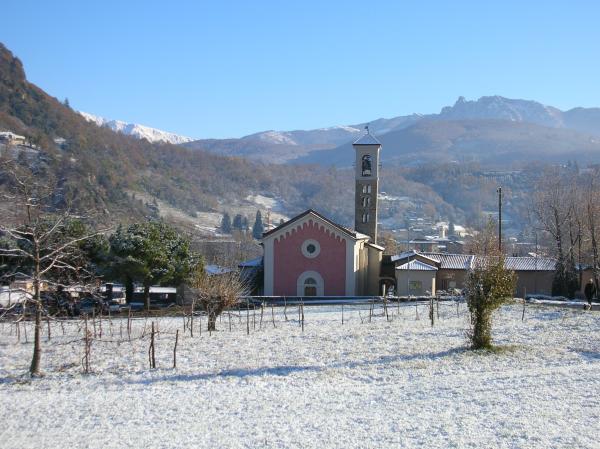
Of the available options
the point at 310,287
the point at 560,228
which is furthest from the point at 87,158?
the point at 560,228

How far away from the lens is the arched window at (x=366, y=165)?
4581 cm

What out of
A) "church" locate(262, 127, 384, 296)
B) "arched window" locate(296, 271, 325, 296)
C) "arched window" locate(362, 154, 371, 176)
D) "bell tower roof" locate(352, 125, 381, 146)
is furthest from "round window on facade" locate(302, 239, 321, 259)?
"bell tower roof" locate(352, 125, 381, 146)

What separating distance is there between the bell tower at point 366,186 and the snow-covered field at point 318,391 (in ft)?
69.9

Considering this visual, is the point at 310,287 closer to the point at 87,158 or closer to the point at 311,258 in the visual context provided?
the point at 311,258

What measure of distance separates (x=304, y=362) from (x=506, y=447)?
7.94 m

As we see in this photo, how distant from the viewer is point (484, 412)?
1359 centimetres


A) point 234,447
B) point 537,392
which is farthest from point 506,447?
point 234,447

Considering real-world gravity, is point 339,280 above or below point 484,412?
above

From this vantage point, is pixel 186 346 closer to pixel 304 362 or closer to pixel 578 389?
pixel 304 362

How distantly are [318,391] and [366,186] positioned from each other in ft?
101

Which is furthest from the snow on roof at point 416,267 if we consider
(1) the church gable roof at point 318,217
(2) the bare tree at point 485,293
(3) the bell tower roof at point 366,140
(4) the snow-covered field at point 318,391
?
(2) the bare tree at point 485,293

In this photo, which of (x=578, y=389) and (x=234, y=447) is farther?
(x=578, y=389)

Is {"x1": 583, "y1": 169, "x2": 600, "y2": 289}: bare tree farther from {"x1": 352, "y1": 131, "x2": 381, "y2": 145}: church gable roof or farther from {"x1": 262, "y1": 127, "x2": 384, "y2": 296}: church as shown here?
{"x1": 352, "y1": 131, "x2": 381, "y2": 145}: church gable roof

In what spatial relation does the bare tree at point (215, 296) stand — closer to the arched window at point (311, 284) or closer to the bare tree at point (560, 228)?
the arched window at point (311, 284)
